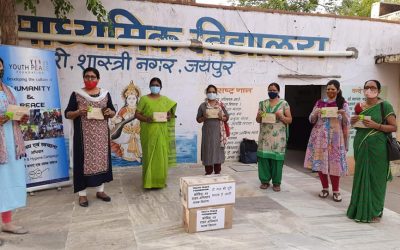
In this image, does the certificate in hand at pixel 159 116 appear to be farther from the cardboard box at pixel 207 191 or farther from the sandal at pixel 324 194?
the sandal at pixel 324 194

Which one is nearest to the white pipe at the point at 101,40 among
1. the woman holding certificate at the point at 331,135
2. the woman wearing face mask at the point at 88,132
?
the woman wearing face mask at the point at 88,132

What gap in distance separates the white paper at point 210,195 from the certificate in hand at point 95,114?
4.87 ft

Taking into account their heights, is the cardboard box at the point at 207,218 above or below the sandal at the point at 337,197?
above

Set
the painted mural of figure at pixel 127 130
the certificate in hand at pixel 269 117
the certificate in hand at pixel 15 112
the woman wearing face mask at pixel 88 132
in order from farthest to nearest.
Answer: the painted mural of figure at pixel 127 130 < the certificate in hand at pixel 269 117 < the woman wearing face mask at pixel 88 132 < the certificate in hand at pixel 15 112

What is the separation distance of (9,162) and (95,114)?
1060 mm

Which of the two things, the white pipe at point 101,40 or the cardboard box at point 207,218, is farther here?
the white pipe at point 101,40

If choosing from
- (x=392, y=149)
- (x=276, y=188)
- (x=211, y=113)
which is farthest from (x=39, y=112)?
(x=392, y=149)

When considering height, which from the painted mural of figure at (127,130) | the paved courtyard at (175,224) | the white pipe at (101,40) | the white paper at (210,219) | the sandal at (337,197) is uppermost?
the white pipe at (101,40)

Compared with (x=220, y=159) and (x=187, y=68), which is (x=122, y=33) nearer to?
(x=187, y=68)

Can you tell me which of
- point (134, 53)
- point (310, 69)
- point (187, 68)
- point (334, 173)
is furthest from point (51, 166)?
point (310, 69)

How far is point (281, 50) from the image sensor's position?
677 centimetres

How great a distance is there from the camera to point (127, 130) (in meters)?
5.97

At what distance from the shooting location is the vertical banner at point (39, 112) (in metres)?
4.28

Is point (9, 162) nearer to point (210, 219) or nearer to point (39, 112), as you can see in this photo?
point (39, 112)
